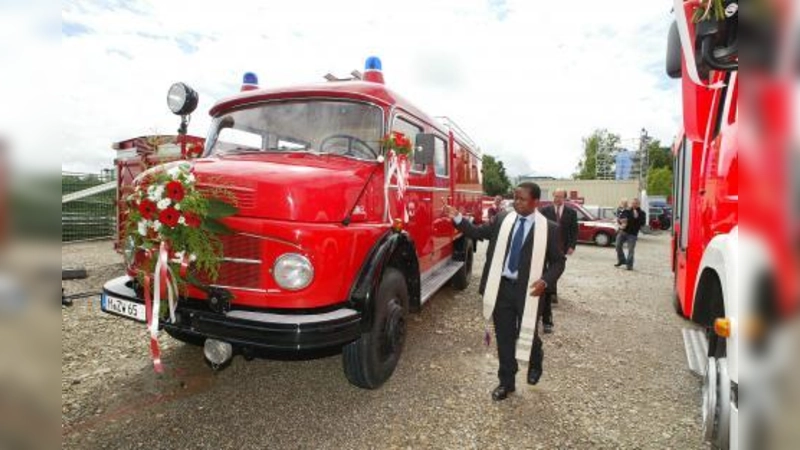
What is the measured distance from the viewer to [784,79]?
573 mm

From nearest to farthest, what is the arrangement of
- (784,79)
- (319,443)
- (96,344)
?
(784,79), (319,443), (96,344)

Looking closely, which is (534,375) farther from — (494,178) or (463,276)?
(494,178)

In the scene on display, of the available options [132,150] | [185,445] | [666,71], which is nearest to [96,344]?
[185,445]

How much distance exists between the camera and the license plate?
3051 mm

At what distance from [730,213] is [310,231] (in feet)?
7.28

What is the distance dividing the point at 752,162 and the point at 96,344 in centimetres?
536

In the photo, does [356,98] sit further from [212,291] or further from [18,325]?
[18,325]

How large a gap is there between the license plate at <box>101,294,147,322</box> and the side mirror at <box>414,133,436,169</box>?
2.64 meters

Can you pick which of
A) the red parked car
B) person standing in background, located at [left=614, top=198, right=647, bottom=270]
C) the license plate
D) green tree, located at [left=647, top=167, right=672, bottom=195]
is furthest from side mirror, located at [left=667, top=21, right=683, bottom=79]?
green tree, located at [left=647, top=167, right=672, bottom=195]

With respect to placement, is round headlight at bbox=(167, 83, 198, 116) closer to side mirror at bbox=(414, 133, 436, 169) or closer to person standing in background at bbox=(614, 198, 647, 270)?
side mirror at bbox=(414, 133, 436, 169)

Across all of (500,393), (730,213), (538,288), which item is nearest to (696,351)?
(538,288)

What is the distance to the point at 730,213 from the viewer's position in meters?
2.02

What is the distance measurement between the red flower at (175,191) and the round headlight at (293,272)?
73 cm

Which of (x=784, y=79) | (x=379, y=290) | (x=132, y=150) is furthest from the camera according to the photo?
(x=132, y=150)
